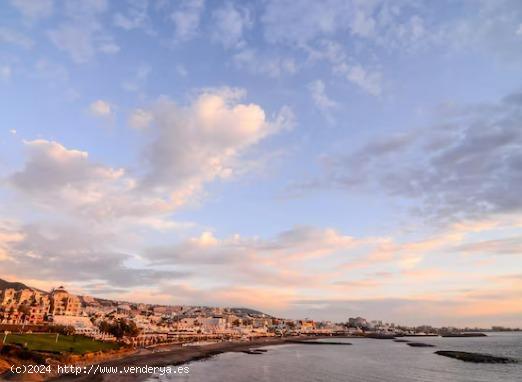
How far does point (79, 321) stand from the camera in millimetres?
111938

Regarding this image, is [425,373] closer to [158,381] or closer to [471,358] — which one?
[471,358]

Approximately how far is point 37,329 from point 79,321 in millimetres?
20933

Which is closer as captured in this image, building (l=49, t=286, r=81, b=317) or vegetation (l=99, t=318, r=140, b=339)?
vegetation (l=99, t=318, r=140, b=339)

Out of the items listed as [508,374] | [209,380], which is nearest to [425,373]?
[508,374]

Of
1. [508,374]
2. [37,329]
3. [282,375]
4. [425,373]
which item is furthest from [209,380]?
[37,329]

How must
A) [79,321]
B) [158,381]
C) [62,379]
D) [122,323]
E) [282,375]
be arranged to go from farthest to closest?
[79,321] < [122,323] < [282,375] < [158,381] < [62,379]

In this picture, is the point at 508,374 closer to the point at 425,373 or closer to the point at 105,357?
the point at 425,373

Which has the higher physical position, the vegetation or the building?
the building

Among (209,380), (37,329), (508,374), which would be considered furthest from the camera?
(37,329)

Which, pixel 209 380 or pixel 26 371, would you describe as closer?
pixel 26 371

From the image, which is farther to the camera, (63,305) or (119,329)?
(63,305)

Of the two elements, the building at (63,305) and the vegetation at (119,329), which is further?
the building at (63,305)

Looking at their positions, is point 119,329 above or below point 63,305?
below

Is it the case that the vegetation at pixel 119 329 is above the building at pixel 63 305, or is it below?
below
